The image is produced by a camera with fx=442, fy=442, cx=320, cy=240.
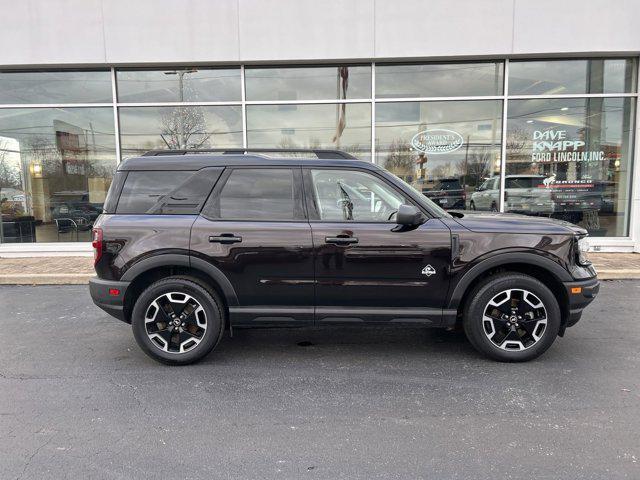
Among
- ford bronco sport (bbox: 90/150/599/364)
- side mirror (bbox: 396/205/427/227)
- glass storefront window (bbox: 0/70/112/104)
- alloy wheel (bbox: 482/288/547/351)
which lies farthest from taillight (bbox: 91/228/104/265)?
glass storefront window (bbox: 0/70/112/104)

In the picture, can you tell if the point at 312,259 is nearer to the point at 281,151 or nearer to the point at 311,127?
the point at 281,151

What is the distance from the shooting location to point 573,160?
941cm

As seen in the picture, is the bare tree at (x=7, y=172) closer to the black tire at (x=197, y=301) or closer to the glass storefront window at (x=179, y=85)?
the glass storefront window at (x=179, y=85)

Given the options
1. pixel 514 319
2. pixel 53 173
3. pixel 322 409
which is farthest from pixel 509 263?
pixel 53 173

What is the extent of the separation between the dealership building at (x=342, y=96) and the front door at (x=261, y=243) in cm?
581

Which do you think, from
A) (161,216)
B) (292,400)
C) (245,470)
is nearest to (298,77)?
(161,216)

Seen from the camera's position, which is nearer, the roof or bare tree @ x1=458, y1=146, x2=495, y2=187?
the roof

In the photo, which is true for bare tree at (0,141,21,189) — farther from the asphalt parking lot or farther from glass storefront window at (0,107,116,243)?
the asphalt parking lot

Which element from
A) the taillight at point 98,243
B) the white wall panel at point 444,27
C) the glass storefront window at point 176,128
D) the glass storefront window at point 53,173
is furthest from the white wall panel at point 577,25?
the glass storefront window at point 53,173

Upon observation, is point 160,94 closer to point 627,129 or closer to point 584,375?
point 584,375

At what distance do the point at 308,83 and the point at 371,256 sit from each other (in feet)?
21.9

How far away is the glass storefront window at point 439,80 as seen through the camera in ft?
30.4

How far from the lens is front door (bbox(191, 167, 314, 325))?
12.8 ft

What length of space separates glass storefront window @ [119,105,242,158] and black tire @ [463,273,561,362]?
7102 mm
